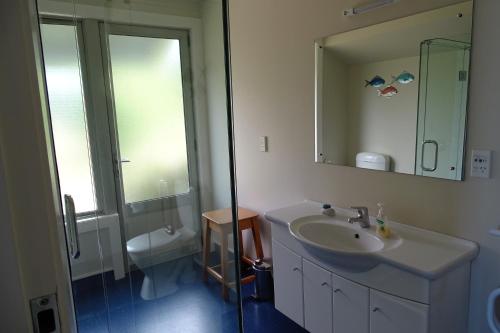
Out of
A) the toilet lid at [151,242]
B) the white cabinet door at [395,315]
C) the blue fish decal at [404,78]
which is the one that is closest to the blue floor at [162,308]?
the toilet lid at [151,242]

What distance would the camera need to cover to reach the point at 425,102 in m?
1.70

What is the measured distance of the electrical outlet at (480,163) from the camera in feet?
4.80

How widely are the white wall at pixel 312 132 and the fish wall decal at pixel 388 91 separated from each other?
1.21ft

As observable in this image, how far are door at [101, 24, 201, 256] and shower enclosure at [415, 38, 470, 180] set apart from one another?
1.38m

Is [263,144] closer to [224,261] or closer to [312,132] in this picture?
[312,132]

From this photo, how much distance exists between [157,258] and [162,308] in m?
0.33

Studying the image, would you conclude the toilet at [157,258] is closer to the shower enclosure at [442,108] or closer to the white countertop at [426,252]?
the white countertop at [426,252]

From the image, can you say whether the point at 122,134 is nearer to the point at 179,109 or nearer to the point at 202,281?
the point at 179,109

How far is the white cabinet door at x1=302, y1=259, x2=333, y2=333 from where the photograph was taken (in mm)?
1857

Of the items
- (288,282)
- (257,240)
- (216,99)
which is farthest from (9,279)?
(257,240)

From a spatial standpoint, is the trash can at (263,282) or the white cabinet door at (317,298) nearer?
the white cabinet door at (317,298)

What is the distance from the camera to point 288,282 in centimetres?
216

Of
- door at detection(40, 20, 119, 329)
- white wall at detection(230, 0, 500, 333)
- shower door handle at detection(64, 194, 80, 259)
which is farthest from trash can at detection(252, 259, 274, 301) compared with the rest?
shower door handle at detection(64, 194, 80, 259)

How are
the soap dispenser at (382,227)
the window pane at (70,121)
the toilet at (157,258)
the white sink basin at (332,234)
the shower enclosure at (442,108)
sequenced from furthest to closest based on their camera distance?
the toilet at (157,258) → the window pane at (70,121) → the white sink basin at (332,234) → the soap dispenser at (382,227) → the shower enclosure at (442,108)
